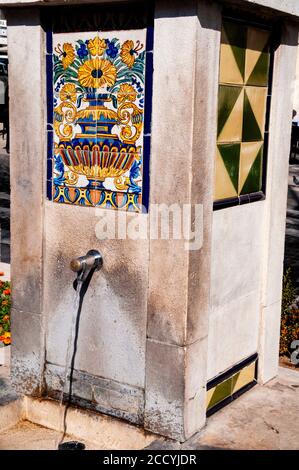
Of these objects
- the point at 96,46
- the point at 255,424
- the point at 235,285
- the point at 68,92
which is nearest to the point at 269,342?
the point at 235,285

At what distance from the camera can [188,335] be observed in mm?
4527

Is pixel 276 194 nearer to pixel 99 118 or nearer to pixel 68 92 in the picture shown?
pixel 99 118

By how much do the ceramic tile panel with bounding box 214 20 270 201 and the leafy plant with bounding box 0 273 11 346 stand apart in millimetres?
2860

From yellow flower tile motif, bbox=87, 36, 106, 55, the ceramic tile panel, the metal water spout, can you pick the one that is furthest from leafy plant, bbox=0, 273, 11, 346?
yellow flower tile motif, bbox=87, 36, 106, 55

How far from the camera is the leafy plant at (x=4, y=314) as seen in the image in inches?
263

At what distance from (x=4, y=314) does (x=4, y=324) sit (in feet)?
0.93

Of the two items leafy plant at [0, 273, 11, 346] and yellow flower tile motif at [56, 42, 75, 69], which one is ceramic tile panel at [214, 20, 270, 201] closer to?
yellow flower tile motif at [56, 42, 75, 69]

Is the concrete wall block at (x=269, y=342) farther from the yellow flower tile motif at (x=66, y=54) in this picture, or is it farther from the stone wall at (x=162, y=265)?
the yellow flower tile motif at (x=66, y=54)

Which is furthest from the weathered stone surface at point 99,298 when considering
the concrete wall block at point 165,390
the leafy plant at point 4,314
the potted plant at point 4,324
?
the leafy plant at point 4,314

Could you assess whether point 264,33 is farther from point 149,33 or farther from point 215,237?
point 215,237

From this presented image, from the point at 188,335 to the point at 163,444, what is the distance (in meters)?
0.74

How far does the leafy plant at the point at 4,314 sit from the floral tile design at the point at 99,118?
2152 millimetres

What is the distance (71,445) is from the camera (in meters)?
5.05

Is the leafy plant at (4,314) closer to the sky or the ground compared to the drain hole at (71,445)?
closer to the sky
